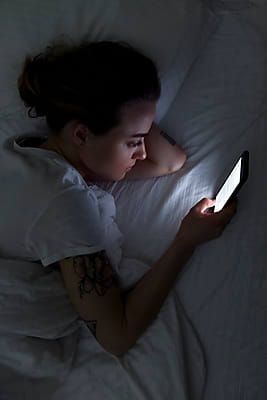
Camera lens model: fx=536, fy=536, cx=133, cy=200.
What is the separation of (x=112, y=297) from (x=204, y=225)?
0.23 meters

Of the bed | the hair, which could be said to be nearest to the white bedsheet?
the bed

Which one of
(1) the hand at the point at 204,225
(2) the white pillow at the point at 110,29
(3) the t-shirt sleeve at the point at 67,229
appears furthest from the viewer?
(2) the white pillow at the point at 110,29

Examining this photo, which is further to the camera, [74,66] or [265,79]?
[265,79]

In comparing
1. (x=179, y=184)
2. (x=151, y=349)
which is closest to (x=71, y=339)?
(x=151, y=349)

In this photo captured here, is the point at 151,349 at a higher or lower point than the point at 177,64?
lower

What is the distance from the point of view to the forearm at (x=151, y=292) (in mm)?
979

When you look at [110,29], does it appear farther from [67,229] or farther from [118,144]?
[67,229]

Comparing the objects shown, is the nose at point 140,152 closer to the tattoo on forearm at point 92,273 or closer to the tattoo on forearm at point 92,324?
the tattoo on forearm at point 92,273

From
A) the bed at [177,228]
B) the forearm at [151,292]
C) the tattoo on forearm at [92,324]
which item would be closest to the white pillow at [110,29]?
the bed at [177,228]

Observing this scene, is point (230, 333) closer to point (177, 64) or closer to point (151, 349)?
point (151, 349)

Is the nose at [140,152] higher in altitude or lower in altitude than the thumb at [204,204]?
higher

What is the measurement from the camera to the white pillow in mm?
1260

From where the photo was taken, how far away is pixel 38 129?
1.28 m

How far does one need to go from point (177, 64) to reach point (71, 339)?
27.0 inches
